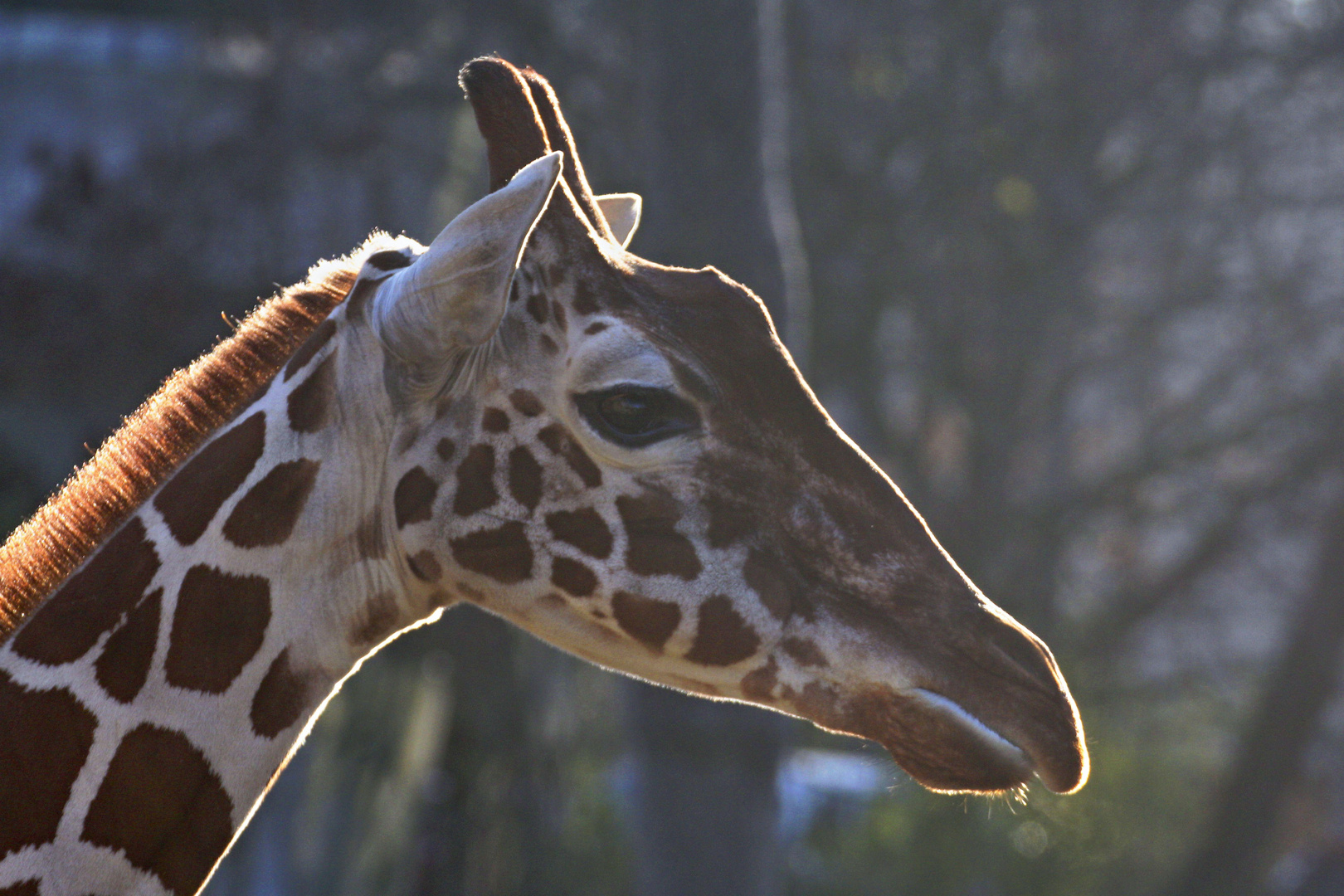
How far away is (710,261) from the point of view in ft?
21.8

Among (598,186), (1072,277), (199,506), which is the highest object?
(199,506)

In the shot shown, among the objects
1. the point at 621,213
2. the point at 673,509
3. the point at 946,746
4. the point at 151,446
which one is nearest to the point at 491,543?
the point at 673,509

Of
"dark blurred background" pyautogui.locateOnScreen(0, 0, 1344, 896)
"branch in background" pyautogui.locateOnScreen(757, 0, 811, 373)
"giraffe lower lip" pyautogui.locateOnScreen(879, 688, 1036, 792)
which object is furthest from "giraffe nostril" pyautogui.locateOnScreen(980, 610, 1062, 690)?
"dark blurred background" pyautogui.locateOnScreen(0, 0, 1344, 896)

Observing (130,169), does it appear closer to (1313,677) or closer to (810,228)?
(810,228)

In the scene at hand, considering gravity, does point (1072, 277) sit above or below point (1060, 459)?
above

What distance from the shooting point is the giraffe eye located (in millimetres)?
2348

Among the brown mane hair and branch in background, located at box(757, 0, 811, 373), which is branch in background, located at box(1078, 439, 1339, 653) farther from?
the brown mane hair

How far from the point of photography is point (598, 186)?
9.91m

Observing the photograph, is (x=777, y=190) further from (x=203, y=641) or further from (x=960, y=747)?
(x=203, y=641)

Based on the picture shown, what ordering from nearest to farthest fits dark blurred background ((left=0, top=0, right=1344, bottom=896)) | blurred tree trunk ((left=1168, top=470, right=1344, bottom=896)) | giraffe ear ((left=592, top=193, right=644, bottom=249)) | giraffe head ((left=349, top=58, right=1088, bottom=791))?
giraffe head ((left=349, top=58, right=1088, bottom=791)) < giraffe ear ((left=592, top=193, right=644, bottom=249)) < dark blurred background ((left=0, top=0, right=1344, bottom=896)) < blurred tree trunk ((left=1168, top=470, right=1344, bottom=896))

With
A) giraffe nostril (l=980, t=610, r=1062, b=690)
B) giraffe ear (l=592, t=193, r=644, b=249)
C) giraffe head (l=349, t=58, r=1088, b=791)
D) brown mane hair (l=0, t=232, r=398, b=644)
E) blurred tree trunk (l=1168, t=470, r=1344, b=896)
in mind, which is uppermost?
brown mane hair (l=0, t=232, r=398, b=644)

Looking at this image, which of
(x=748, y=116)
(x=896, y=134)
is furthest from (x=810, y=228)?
(x=748, y=116)

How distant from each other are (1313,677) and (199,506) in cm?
1084

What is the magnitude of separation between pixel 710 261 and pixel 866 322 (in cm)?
577
